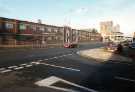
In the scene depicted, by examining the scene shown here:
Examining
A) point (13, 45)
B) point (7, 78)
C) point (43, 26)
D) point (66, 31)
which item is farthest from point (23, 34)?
point (7, 78)

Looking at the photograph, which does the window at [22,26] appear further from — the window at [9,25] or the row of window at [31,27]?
the window at [9,25]

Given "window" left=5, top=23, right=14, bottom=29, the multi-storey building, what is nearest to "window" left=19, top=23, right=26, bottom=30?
the multi-storey building

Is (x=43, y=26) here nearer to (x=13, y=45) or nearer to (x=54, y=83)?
(x=13, y=45)

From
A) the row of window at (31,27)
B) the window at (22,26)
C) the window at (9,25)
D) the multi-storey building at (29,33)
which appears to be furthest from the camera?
the window at (22,26)

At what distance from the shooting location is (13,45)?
140 ft

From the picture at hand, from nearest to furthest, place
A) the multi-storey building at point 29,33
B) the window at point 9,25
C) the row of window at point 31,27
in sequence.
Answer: the multi-storey building at point 29,33, the window at point 9,25, the row of window at point 31,27

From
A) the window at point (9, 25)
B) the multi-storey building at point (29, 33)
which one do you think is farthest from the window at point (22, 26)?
the window at point (9, 25)

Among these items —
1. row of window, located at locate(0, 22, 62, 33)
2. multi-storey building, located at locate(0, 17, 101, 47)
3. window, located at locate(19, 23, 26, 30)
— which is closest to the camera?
multi-storey building, located at locate(0, 17, 101, 47)

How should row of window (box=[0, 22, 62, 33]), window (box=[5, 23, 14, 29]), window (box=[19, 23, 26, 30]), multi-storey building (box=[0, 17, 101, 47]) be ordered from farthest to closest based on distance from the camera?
1. window (box=[19, 23, 26, 30])
2. row of window (box=[0, 22, 62, 33])
3. window (box=[5, 23, 14, 29])
4. multi-storey building (box=[0, 17, 101, 47])

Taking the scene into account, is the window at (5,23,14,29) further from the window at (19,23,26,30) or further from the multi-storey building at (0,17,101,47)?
the window at (19,23,26,30)

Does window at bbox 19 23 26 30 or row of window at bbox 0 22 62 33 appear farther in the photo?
window at bbox 19 23 26 30

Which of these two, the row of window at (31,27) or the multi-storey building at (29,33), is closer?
the multi-storey building at (29,33)

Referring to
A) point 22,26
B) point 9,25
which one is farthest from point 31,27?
point 9,25

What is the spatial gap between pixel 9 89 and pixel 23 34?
146 ft
